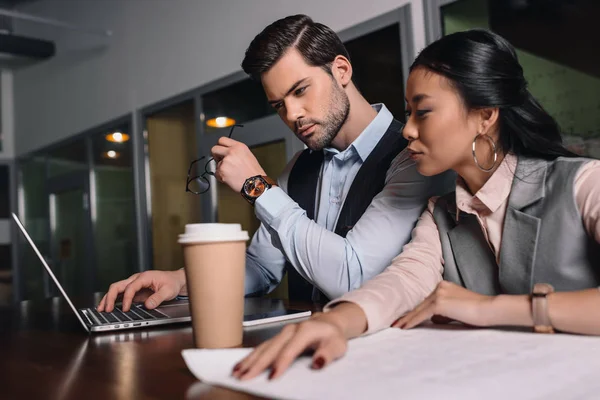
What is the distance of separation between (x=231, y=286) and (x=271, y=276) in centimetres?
99

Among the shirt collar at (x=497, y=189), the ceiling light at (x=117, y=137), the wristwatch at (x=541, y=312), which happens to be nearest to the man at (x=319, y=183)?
the shirt collar at (x=497, y=189)

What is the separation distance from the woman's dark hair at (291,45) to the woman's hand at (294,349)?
3.40ft

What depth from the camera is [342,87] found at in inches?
65.6

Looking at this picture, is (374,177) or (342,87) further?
(342,87)

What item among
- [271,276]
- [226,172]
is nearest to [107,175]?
[271,276]

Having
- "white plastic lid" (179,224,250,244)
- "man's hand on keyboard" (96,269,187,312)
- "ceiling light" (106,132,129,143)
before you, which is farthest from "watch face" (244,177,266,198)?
"ceiling light" (106,132,129,143)

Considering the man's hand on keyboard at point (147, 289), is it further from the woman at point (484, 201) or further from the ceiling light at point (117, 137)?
the ceiling light at point (117, 137)

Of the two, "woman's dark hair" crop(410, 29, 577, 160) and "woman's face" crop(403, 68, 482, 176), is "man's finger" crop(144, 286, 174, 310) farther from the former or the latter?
"woman's dark hair" crop(410, 29, 577, 160)

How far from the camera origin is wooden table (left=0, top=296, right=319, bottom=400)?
0.60m

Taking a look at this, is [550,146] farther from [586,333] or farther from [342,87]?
[342,87]

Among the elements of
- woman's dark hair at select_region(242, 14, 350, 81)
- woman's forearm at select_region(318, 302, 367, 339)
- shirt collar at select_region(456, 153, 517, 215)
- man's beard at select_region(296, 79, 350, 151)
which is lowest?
woman's forearm at select_region(318, 302, 367, 339)

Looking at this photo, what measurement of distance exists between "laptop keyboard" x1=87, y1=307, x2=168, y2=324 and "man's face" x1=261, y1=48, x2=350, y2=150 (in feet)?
2.16

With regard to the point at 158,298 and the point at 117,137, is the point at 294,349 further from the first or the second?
the point at 117,137

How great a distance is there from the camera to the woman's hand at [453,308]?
82 centimetres
